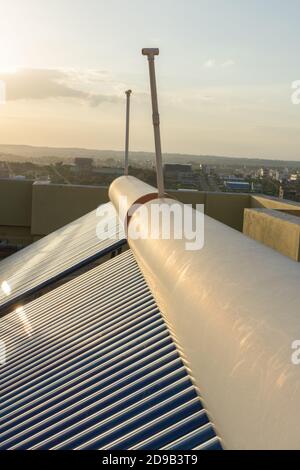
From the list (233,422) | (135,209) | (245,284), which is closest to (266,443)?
(233,422)

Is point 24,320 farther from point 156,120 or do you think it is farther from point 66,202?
point 66,202

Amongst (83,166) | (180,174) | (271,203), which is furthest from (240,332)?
(83,166)

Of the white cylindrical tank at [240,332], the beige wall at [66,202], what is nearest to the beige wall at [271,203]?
the beige wall at [66,202]

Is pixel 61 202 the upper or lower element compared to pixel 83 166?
lower

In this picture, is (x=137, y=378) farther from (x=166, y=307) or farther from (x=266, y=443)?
(x=266, y=443)

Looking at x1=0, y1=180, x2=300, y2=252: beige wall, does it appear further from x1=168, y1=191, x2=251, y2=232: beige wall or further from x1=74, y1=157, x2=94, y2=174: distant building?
x1=74, y1=157, x2=94, y2=174: distant building
